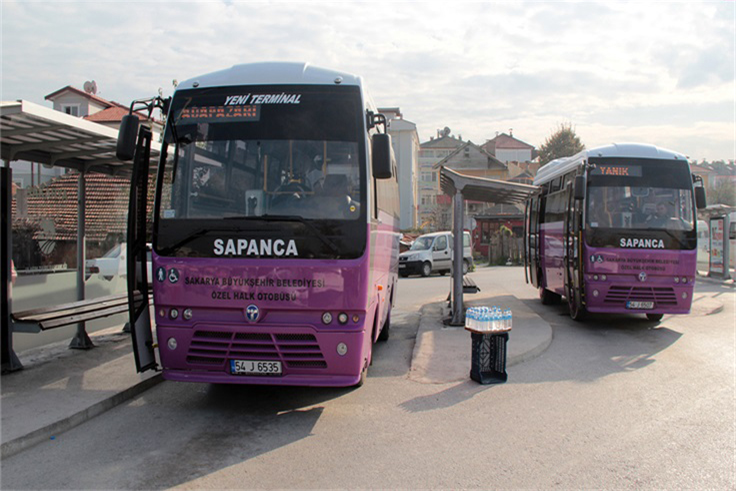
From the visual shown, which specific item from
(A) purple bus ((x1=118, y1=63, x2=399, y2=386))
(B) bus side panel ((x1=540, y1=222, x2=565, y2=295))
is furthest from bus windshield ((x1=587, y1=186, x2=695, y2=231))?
(A) purple bus ((x1=118, y1=63, x2=399, y2=386))

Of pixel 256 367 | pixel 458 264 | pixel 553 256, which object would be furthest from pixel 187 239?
pixel 553 256

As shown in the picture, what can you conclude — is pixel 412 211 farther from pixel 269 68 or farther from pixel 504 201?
pixel 269 68

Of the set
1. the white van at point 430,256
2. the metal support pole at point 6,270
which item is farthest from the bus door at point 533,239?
the metal support pole at point 6,270

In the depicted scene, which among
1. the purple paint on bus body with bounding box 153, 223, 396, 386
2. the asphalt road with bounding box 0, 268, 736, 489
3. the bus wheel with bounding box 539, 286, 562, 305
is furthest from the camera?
the bus wheel with bounding box 539, 286, 562, 305

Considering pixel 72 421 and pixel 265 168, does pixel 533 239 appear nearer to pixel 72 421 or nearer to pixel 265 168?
pixel 265 168

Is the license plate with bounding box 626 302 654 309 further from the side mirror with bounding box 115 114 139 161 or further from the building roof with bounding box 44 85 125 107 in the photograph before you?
the building roof with bounding box 44 85 125 107

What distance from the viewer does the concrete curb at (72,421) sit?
514 centimetres

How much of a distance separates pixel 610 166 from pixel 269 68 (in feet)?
24.8

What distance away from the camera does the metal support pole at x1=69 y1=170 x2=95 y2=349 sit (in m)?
9.13

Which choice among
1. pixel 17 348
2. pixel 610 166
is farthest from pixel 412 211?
pixel 17 348

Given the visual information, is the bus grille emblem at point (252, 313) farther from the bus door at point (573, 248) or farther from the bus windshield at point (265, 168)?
the bus door at point (573, 248)

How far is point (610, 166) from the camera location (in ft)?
37.1

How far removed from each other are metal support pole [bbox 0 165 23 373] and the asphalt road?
6.71 ft

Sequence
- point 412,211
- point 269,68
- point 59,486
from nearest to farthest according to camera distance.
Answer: point 59,486
point 269,68
point 412,211
